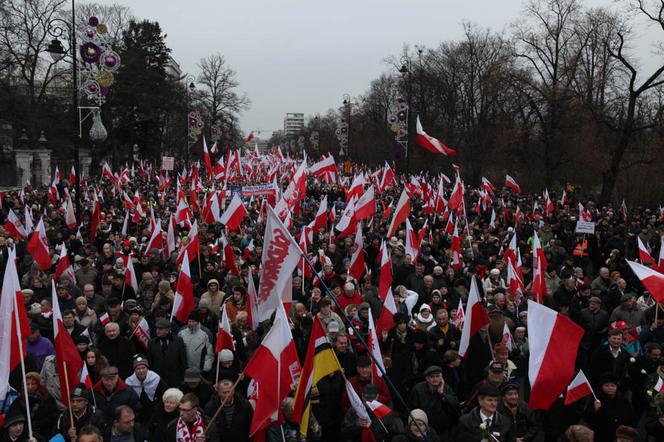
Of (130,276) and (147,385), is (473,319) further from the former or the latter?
(130,276)

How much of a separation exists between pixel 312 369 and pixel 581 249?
404 inches

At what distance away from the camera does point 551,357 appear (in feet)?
17.7

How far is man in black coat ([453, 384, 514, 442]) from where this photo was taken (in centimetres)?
502

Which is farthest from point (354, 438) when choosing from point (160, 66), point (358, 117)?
point (358, 117)

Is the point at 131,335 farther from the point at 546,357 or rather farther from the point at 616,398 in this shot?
the point at 616,398

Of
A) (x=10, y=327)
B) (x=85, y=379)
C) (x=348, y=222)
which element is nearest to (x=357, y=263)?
(x=348, y=222)

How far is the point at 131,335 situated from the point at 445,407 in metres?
3.99

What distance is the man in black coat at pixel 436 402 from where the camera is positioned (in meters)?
5.70

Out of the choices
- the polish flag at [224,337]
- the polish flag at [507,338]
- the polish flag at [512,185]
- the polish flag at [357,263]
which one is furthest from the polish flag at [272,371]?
the polish flag at [512,185]

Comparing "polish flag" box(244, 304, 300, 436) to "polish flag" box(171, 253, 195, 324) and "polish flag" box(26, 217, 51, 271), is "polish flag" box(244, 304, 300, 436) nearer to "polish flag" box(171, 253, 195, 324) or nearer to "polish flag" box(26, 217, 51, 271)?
"polish flag" box(171, 253, 195, 324)

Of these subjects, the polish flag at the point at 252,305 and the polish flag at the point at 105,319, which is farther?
the polish flag at the point at 105,319

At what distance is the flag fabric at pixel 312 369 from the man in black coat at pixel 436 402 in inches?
36.3

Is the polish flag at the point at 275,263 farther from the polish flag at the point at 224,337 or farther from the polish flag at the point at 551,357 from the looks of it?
the polish flag at the point at 551,357

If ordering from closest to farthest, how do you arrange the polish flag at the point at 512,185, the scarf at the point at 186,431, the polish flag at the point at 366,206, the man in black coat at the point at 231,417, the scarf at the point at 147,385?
the scarf at the point at 186,431
the man in black coat at the point at 231,417
the scarf at the point at 147,385
the polish flag at the point at 366,206
the polish flag at the point at 512,185
